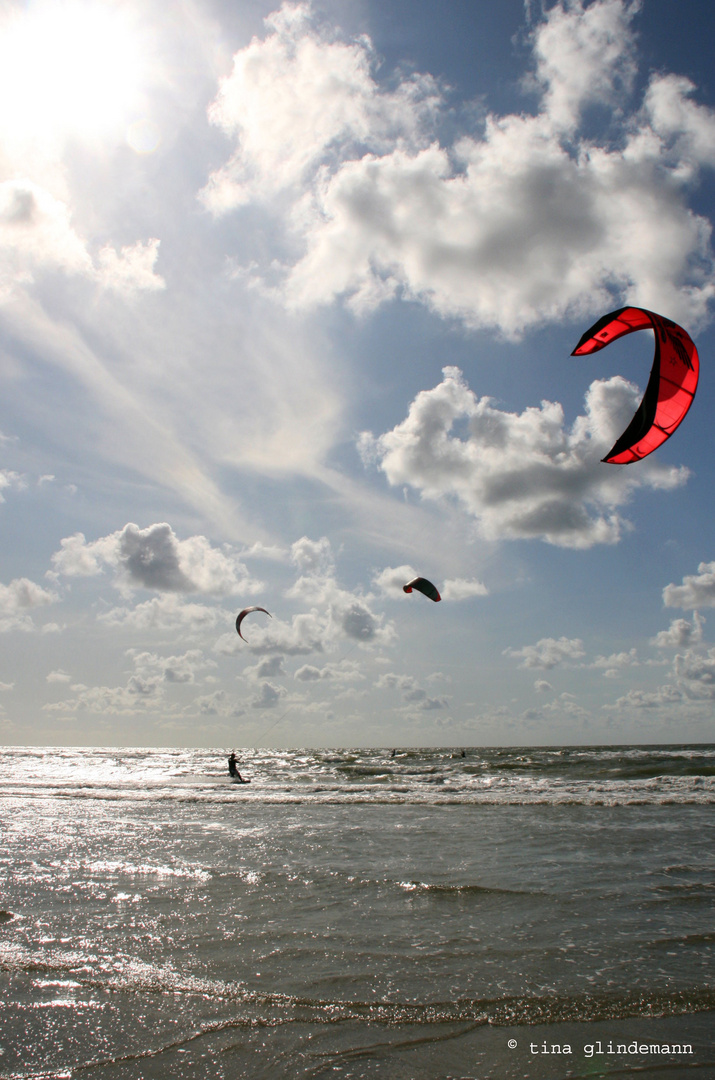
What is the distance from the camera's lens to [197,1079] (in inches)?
145

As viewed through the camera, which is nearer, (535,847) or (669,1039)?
(669,1039)

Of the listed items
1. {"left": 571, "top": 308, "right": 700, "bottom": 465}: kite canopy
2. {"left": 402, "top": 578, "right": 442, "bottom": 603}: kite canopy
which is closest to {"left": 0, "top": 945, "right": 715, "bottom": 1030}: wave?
{"left": 571, "top": 308, "right": 700, "bottom": 465}: kite canopy

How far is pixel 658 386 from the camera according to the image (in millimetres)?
8023

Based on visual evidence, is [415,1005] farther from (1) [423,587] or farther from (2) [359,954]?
(1) [423,587]

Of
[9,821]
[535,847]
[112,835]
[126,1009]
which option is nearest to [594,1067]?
[126,1009]

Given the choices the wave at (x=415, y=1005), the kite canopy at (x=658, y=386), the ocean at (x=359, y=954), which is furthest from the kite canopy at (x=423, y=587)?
the wave at (x=415, y=1005)

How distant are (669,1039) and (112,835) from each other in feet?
34.3

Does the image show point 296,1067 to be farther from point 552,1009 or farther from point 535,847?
point 535,847

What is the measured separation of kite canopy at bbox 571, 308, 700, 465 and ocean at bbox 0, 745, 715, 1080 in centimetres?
543

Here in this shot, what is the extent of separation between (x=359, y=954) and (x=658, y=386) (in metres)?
7.38

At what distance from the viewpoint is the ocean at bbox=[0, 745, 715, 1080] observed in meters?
3.96

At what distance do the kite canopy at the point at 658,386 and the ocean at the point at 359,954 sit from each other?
17.8ft

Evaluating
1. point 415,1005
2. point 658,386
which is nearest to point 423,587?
point 658,386

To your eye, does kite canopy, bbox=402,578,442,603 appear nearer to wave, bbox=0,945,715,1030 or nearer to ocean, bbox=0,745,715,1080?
ocean, bbox=0,745,715,1080
